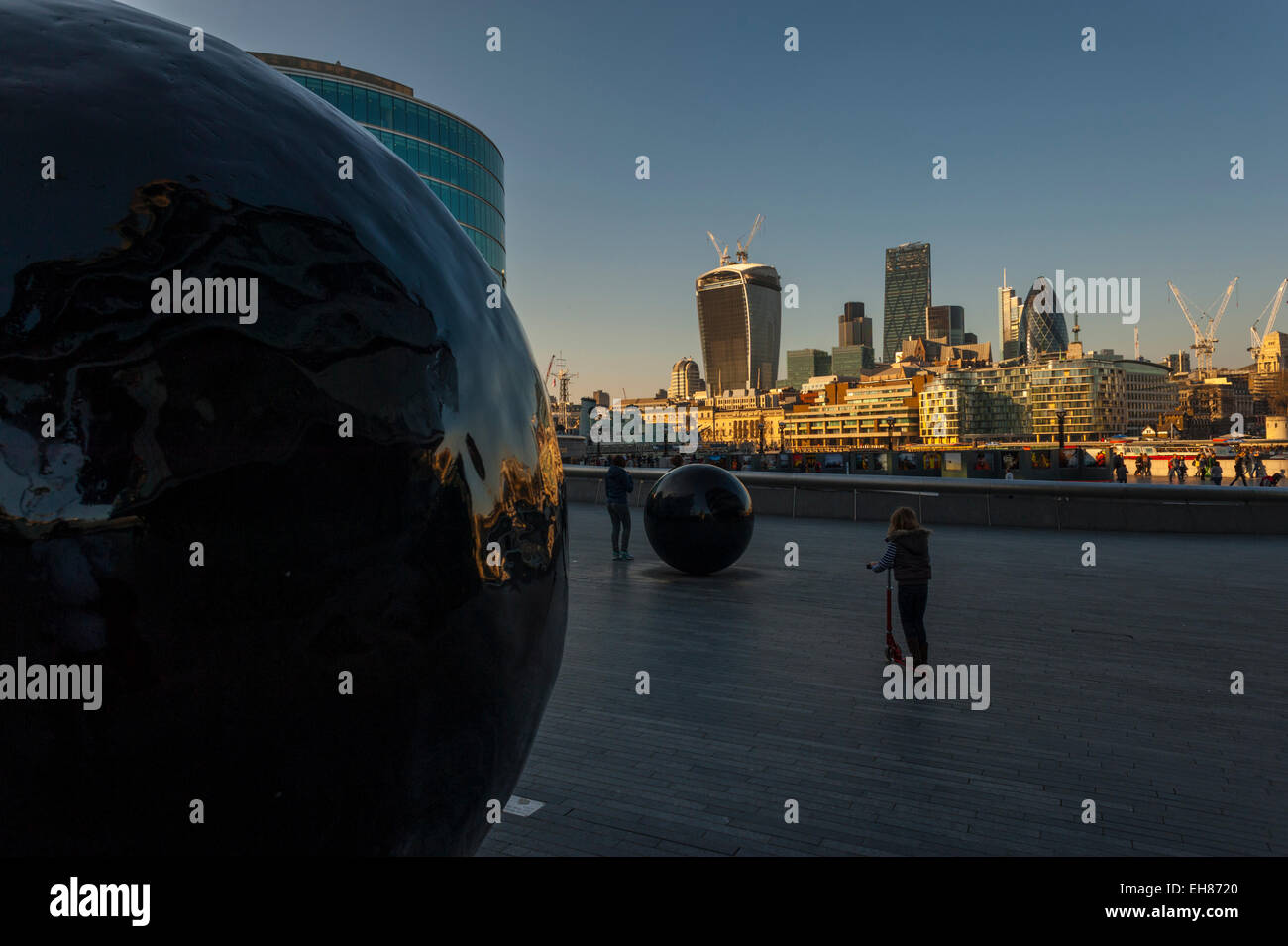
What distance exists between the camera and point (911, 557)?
26.2 feet

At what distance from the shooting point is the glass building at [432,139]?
59.1 m

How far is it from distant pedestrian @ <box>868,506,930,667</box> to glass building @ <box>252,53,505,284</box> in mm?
51106

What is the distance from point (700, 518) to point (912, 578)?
5.62 m

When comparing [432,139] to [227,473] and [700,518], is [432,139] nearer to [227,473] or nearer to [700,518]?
[700,518]

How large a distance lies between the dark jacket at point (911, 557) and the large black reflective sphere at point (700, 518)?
5.32m

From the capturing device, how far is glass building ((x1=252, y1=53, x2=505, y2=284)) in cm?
5906

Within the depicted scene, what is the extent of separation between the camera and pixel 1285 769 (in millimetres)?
5465
